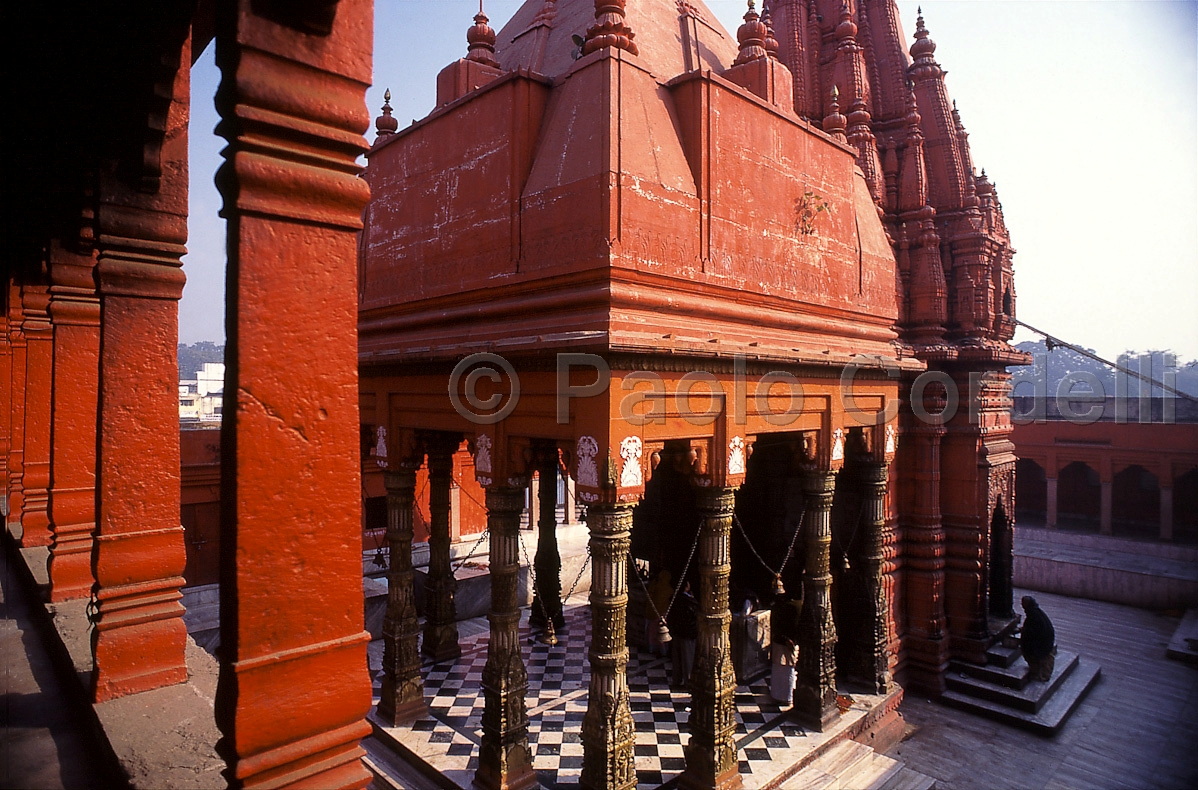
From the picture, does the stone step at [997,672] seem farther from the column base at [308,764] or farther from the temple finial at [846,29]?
the temple finial at [846,29]

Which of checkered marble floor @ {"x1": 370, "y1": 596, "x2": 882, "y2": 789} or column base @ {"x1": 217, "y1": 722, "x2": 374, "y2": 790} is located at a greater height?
column base @ {"x1": 217, "y1": 722, "x2": 374, "y2": 790}

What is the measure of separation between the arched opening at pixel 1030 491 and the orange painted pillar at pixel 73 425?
27024mm

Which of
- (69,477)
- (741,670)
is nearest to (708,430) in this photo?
(741,670)

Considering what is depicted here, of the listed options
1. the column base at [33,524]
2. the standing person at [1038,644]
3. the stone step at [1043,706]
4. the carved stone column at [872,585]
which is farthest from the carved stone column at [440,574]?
the standing person at [1038,644]

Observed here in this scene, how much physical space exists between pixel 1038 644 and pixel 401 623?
10.2 meters

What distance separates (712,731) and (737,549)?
4903 millimetres

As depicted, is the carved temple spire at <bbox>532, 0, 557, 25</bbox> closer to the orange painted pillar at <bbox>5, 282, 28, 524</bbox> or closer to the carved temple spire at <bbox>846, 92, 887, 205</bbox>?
the carved temple spire at <bbox>846, 92, 887, 205</bbox>

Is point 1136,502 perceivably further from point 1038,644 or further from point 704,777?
point 704,777

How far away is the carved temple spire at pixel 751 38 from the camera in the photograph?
739cm

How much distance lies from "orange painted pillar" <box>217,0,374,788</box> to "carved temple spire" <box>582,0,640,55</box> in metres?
4.49

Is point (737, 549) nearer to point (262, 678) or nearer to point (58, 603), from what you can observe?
point (58, 603)

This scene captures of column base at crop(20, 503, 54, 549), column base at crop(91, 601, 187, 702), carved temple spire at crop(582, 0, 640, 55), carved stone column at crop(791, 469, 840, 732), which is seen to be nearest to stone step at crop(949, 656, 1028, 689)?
carved stone column at crop(791, 469, 840, 732)

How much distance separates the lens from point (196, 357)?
109562mm

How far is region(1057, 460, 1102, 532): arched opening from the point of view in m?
22.9
